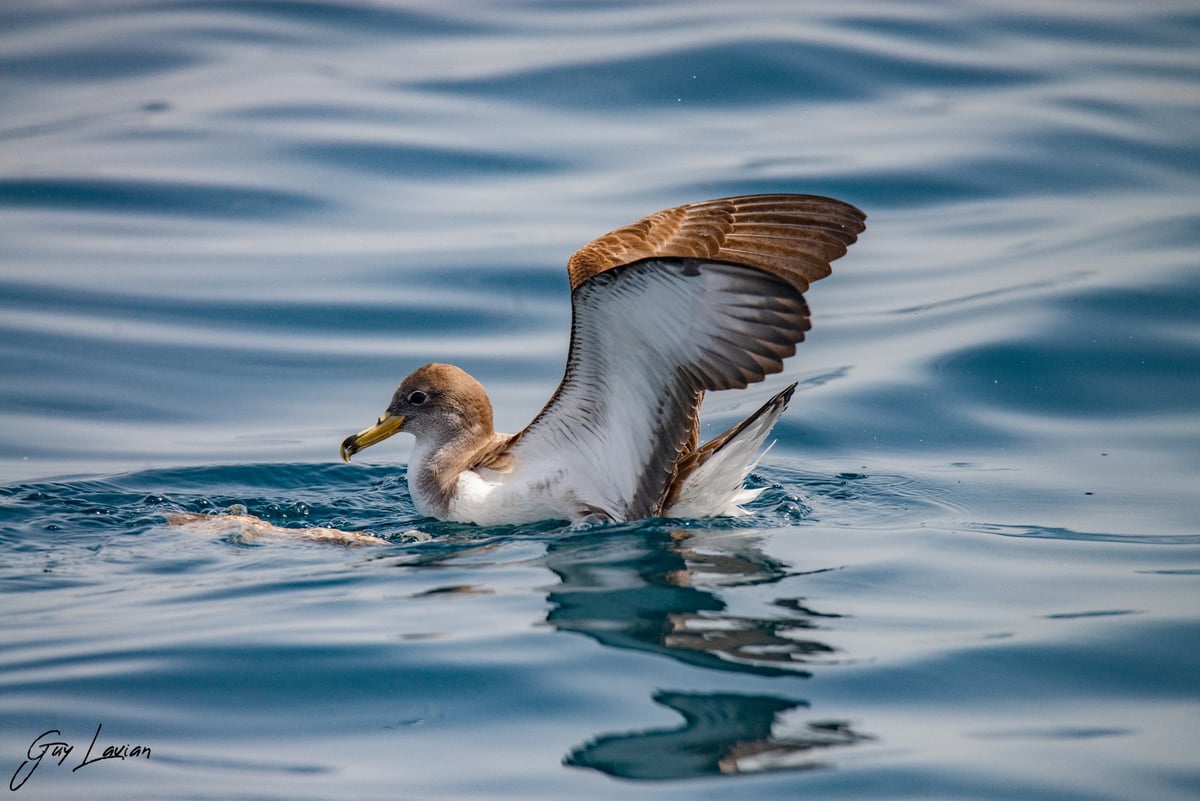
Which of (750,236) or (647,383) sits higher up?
(750,236)

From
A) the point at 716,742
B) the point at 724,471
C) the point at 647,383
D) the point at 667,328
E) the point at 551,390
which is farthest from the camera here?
the point at 551,390

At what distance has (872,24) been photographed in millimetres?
17391

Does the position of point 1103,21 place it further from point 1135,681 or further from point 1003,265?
point 1135,681

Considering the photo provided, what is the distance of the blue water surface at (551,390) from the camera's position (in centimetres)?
529

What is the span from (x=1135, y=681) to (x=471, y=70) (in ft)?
40.1

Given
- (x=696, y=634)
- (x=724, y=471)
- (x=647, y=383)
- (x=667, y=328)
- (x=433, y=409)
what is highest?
(x=667, y=328)

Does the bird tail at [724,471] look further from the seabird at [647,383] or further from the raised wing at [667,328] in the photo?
the raised wing at [667,328]

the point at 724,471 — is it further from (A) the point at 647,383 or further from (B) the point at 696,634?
(B) the point at 696,634

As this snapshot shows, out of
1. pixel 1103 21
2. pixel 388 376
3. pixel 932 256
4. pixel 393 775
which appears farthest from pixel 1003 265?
pixel 393 775

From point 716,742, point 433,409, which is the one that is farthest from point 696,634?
point 433,409
